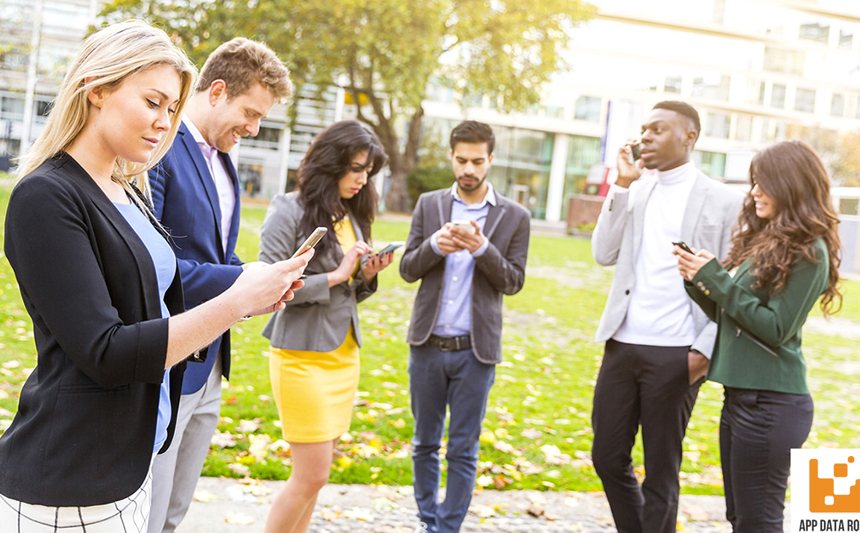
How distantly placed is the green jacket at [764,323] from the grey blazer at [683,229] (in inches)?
11.5

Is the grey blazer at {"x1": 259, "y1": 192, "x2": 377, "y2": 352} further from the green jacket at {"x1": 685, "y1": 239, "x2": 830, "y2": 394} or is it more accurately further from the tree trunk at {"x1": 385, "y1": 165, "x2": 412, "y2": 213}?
the tree trunk at {"x1": 385, "y1": 165, "x2": 412, "y2": 213}

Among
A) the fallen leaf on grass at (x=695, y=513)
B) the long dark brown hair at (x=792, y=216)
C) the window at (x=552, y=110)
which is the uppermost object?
the window at (x=552, y=110)

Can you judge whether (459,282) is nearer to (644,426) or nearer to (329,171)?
(329,171)

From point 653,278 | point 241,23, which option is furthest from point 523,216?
point 241,23

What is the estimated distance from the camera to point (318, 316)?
3668 millimetres

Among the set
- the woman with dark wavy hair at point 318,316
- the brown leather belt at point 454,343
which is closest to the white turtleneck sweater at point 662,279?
the brown leather belt at point 454,343

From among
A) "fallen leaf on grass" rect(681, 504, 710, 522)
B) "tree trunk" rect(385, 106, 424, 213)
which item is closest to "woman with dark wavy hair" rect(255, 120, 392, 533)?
"fallen leaf on grass" rect(681, 504, 710, 522)

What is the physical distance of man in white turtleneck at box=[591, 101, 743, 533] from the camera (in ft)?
12.5

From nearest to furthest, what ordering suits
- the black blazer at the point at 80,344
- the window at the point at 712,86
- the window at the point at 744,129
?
the black blazer at the point at 80,344 → the window at the point at 712,86 → the window at the point at 744,129

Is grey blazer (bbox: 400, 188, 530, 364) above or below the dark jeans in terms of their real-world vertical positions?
above

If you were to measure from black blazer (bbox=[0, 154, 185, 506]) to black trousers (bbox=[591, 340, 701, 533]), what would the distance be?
263cm

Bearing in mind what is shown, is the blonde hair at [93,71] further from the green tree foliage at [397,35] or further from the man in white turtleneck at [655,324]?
the green tree foliage at [397,35]

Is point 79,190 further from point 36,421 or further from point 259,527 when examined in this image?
point 259,527

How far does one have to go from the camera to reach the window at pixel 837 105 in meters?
61.8
